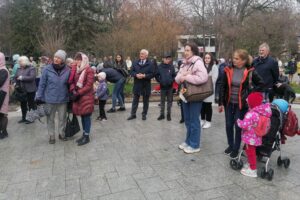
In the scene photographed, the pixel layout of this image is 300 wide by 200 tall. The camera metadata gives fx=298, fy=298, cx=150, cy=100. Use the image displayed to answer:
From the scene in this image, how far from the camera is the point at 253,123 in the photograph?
12.6 feet

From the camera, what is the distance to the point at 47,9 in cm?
3512

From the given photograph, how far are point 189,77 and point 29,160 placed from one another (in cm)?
298

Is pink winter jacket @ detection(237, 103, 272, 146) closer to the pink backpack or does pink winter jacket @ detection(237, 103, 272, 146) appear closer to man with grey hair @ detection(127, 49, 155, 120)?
the pink backpack

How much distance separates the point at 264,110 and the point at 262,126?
0.70ft

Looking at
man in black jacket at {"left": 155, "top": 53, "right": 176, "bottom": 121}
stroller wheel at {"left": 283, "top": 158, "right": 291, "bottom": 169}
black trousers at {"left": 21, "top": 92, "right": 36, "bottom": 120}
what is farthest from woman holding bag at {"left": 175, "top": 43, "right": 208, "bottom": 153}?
black trousers at {"left": 21, "top": 92, "right": 36, "bottom": 120}

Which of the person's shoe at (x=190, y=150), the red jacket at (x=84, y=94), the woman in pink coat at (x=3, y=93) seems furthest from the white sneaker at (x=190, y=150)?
the woman in pink coat at (x=3, y=93)

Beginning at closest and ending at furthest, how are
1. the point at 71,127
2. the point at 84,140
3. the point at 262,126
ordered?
the point at 262,126
the point at 84,140
the point at 71,127

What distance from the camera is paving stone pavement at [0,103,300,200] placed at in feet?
12.1

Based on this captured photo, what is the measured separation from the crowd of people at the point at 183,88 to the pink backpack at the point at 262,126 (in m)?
0.10

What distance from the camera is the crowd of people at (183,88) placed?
4359 millimetres

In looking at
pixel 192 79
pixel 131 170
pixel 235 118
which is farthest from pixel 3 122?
pixel 235 118

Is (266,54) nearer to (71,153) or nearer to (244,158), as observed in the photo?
(244,158)

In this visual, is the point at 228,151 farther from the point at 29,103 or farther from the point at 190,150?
the point at 29,103

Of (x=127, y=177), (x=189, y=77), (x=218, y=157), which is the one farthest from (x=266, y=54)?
(x=127, y=177)
